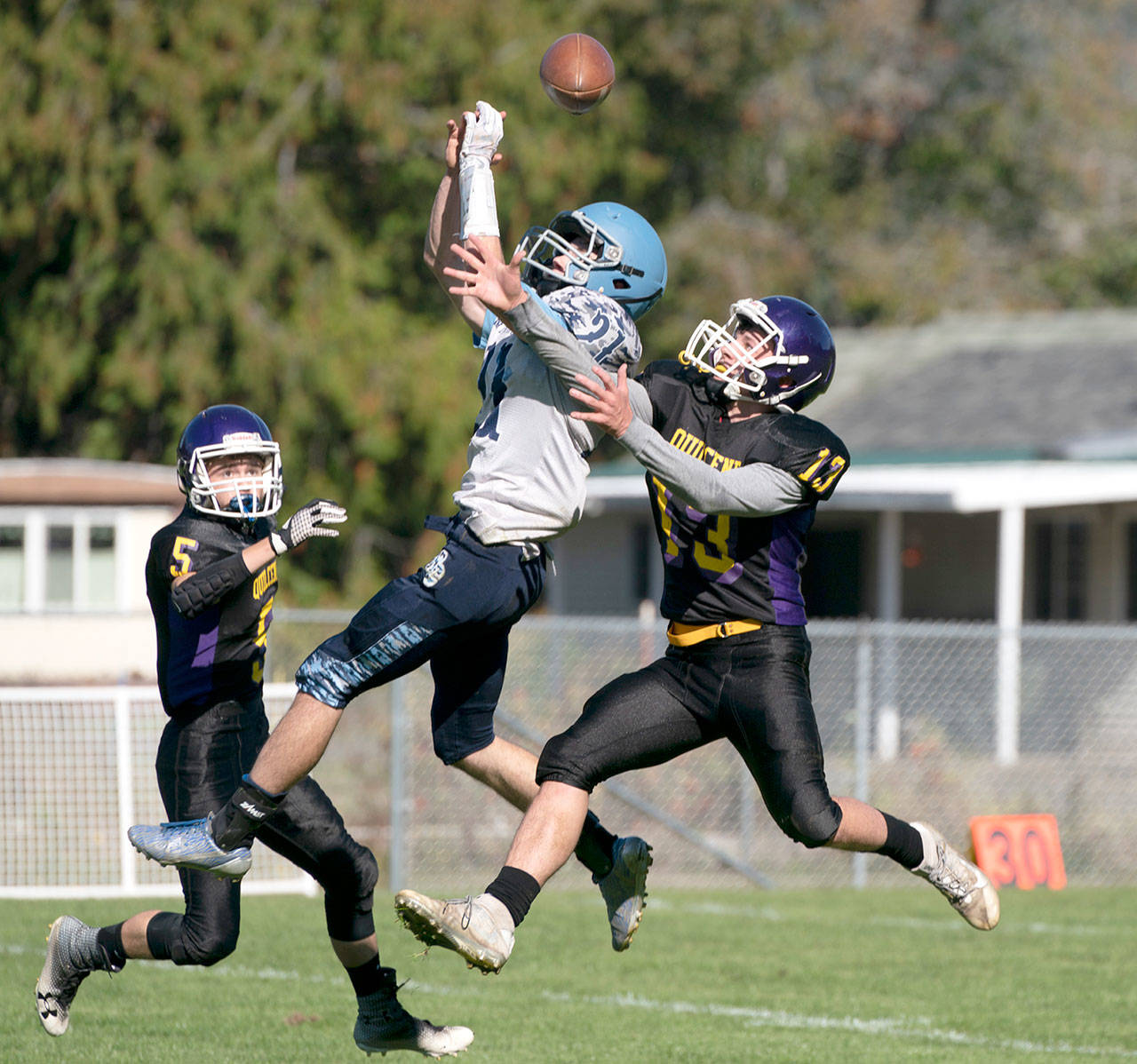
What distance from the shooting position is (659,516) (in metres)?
5.94

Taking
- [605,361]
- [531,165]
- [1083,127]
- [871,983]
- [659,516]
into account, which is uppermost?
[1083,127]

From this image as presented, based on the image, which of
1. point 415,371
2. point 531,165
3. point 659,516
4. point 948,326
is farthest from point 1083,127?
point 659,516

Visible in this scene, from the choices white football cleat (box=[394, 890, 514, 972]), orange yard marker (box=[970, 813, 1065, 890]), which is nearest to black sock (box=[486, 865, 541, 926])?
white football cleat (box=[394, 890, 514, 972])

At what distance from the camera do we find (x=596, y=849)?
596 cm

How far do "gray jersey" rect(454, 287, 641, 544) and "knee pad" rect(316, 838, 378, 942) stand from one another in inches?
56.6

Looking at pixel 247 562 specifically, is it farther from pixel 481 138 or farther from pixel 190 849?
pixel 481 138

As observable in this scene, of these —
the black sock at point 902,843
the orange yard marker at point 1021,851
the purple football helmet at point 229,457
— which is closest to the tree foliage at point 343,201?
the orange yard marker at point 1021,851

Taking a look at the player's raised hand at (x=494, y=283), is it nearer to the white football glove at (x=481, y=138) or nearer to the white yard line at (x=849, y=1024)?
the white football glove at (x=481, y=138)

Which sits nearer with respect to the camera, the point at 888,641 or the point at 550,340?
the point at 550,340

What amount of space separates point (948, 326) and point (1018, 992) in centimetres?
1643

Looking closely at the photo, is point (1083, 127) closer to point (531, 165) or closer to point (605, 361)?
point (531, 165)

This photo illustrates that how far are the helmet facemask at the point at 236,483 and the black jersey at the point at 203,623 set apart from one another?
0.07 metres

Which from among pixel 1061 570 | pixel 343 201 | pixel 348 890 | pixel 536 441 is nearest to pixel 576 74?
pixel 536 441

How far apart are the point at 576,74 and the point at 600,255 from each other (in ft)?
2.38
